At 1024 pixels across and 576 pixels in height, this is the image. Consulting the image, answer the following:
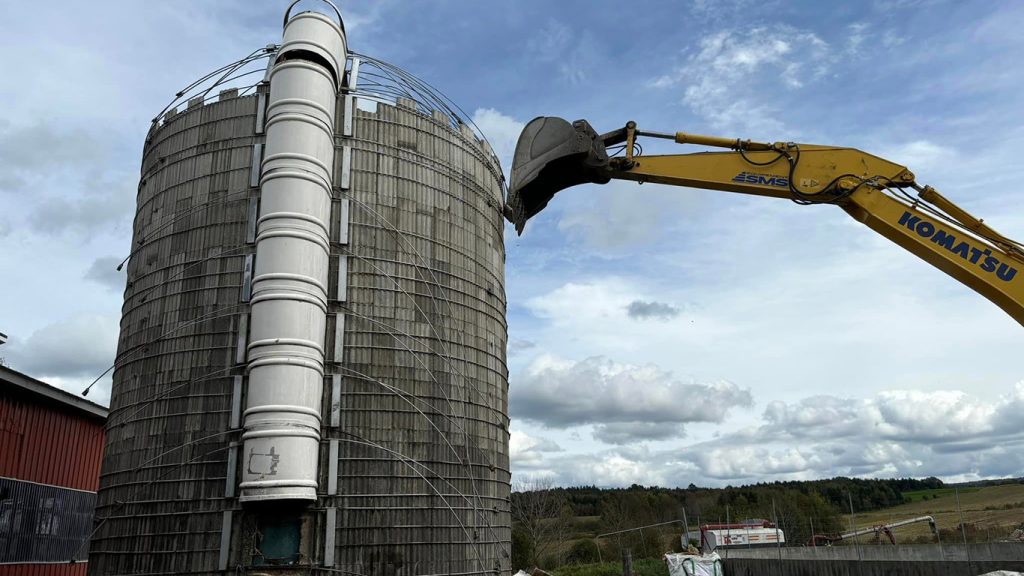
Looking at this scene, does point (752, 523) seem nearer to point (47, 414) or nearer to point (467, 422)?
point (467, 422)

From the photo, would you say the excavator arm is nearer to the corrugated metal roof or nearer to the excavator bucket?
the excavator bucket

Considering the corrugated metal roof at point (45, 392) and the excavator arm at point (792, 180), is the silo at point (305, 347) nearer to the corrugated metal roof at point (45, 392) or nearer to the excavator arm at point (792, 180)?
the excavator arm at point (792, 180)

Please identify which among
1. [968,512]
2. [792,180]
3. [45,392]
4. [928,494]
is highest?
[792,180]

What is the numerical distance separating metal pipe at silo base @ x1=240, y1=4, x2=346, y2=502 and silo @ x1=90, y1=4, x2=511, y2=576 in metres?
0.04

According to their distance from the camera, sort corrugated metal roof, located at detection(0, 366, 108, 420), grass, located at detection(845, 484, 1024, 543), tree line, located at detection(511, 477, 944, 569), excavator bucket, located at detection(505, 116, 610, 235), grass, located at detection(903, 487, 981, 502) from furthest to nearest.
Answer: grass, located at detection(903, 487, 981, 502), tree line, located at detection(511, 477, 944, 569), grass, located at detection(845, 484, 1024, 543), corrugated metal roof, located at detection(0, 366, 108, 420), excavator bucket, located at detection(505, 116, 610, 235)

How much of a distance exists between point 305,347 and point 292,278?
1.39m

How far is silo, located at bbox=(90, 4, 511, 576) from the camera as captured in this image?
14.3 meters

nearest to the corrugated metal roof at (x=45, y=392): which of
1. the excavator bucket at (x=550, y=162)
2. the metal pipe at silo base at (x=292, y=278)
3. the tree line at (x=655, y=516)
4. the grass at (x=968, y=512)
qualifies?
the metal pipe at silo base at (x=292, y=278)

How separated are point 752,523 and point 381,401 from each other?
41.2 metres

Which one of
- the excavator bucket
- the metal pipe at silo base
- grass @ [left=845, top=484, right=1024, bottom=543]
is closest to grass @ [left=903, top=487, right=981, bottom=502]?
grass @ [left=845, top=484, right=1024, bottom=543]

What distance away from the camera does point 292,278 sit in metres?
14.5

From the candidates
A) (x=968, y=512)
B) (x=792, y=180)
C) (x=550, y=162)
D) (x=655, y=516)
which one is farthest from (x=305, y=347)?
(x=655, y=516)

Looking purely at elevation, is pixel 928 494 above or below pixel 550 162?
below

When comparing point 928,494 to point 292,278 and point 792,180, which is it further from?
point 292,278
